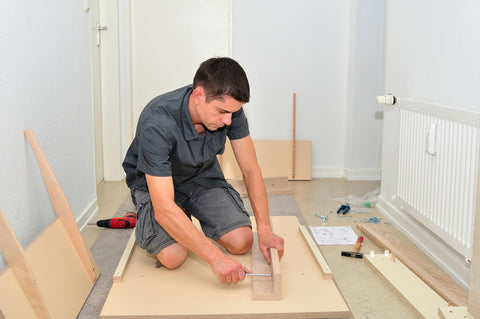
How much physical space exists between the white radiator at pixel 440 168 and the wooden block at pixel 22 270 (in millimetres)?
1727

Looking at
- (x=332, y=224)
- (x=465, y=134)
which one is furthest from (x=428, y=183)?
(x=332, y=224)

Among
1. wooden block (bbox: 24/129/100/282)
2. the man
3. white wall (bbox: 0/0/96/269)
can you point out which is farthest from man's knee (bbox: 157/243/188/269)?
white wall (bbox: 0/0/96/269)

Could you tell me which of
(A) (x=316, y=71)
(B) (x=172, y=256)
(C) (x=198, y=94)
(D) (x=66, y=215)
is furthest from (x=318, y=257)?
(A) (x=316, y=71)

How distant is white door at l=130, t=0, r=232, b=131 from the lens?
4.22m

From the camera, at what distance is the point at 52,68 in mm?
2541

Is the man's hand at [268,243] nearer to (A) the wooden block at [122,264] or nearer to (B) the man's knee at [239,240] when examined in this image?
(B) the man's knee at [239,240]

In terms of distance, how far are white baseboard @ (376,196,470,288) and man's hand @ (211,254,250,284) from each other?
3.57ft

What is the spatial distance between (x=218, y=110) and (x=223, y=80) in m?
0.12

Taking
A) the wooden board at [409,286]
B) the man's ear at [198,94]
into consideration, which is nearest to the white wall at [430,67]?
the wooden board at [409,286]

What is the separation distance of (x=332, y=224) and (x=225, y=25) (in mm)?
1989

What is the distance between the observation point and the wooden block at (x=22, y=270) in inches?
67.1

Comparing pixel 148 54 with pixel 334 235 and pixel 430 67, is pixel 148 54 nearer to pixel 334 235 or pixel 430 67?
pixel 334 235

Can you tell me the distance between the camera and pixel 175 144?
2.15 meters

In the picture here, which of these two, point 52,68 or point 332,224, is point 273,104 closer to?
point 332,224
